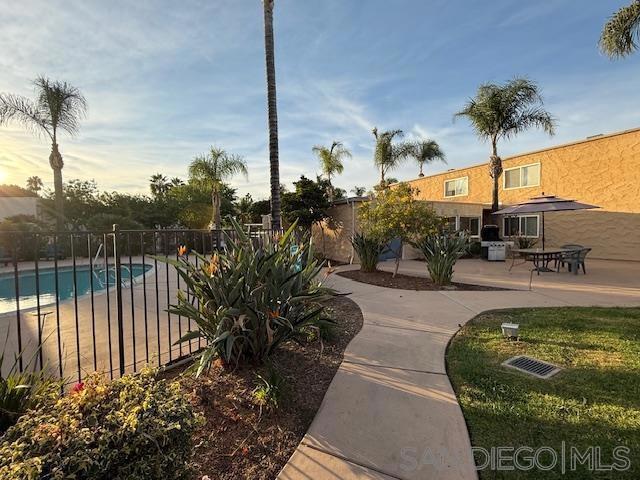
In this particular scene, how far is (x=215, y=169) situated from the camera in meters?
18.7

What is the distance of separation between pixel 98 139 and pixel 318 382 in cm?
1372

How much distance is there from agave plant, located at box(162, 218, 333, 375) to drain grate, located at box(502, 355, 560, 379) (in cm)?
244

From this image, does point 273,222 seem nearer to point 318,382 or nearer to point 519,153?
point 318,382

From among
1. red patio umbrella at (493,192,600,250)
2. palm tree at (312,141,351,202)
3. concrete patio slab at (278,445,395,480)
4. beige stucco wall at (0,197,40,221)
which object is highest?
palm tree at (312,141,351,202)

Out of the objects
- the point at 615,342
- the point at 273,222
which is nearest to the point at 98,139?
the point at 273,222

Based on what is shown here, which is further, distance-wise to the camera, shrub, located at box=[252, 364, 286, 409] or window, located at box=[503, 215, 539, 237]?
window, located at box=[503, 215, 539, 237]

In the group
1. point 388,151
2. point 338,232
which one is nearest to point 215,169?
point 338,232

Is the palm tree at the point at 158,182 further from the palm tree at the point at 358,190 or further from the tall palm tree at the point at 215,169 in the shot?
the tall palm tree at the point at 215,169

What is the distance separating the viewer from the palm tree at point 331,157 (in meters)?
22.2

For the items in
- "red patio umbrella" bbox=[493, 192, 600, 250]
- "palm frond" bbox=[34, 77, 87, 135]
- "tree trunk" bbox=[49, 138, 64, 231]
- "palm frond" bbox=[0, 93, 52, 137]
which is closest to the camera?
"red patio umbrella" bbox=[493, 192, 600, 250]

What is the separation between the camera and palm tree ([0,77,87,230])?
51.1 ft

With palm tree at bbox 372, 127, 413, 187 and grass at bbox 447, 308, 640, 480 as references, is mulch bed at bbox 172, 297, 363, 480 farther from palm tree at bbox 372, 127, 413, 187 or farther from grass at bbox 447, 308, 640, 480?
palm tree at bbox 372, 127, 413, 187

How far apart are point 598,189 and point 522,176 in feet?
13.1

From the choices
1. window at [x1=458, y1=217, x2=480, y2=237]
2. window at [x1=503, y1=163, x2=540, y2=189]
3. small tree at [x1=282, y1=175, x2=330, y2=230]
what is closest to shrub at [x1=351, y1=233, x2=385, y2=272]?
small tree at [x1=282, y1=175, x2=330, y2=230]
